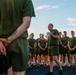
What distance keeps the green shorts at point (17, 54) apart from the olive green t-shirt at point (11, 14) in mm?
111

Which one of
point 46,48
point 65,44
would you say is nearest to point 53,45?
point 65,44

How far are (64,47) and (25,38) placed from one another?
13711 millimetres

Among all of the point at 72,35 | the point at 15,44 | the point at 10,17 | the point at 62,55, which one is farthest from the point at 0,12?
the point at 62,55

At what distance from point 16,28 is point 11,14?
0.16 metres

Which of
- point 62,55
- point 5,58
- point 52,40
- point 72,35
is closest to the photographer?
point 5,58

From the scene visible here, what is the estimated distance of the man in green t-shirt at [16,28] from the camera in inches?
127

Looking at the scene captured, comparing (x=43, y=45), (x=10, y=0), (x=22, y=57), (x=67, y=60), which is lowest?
(x=67, y=60)

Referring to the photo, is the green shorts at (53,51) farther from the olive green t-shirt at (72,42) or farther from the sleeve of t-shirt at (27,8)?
the sleeve of t-shirt at (27,8)

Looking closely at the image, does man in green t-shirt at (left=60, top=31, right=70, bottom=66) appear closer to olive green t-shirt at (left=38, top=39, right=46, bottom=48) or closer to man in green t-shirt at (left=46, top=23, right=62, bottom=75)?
olive green t-shirt at (left=38, top=39, right=46, bottom=48)

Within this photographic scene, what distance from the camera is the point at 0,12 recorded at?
10.8 feet

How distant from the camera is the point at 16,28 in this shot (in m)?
3.26

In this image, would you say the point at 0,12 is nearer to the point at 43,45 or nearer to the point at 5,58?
the point at 5,58

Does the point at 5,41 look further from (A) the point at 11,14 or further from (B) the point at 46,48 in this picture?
(B) the point at 46,48

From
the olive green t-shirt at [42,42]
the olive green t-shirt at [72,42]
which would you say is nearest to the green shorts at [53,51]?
the olive green t-shirt at [72,42]
